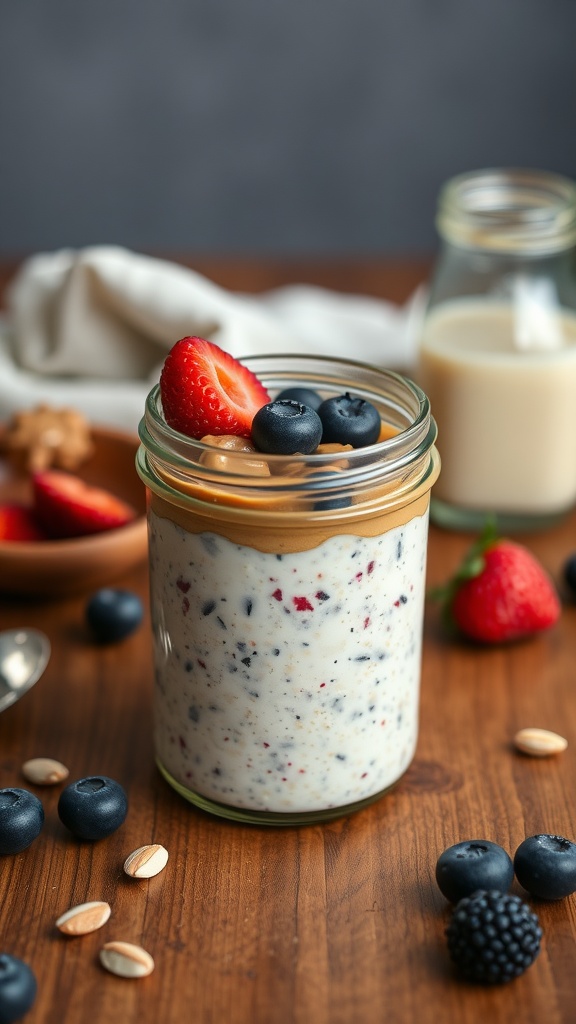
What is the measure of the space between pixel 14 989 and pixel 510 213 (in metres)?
1.06

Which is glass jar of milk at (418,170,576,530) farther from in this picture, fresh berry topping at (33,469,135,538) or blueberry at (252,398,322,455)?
blueberry at (252,398,322,455)

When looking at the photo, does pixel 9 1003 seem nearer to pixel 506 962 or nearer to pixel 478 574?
pixel 506 962

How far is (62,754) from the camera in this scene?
1.04m

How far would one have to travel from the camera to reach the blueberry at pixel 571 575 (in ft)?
4.30

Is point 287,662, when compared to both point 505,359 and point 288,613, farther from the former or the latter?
point 505,359

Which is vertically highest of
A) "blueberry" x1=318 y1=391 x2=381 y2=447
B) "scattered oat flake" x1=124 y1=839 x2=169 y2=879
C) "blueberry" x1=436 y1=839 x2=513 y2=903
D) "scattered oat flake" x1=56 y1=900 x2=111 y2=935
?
"blueberry" x1=318 y1=391 x2=381 y2=447

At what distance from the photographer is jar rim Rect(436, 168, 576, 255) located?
1.41 metres

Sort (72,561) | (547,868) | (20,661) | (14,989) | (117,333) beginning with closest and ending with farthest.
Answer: (14,989), (547,868), (20,661), (72,561), (117,333)

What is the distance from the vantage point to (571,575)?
131 centimetres

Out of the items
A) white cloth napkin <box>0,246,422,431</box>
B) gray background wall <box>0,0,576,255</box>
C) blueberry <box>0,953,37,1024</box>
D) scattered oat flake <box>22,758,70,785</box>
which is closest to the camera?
blueberry <box>0,953,37,1024</box>

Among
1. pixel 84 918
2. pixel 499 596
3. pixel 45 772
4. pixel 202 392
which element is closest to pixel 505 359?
pixel 499 596

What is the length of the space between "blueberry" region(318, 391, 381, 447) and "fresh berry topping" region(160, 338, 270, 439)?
0.06m

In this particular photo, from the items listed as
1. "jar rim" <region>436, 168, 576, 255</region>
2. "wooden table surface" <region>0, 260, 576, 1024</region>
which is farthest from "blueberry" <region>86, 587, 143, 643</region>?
"jar rim" <region>436, 168, 576, 255</region>

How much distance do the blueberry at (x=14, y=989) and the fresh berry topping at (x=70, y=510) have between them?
1.97ft
